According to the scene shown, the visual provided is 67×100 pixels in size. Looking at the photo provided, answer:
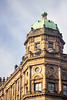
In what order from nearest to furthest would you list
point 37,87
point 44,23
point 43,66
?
point 37,87
point 43,66
point 44,23

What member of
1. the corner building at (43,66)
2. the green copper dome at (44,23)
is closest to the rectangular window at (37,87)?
the corner building at (43,66)

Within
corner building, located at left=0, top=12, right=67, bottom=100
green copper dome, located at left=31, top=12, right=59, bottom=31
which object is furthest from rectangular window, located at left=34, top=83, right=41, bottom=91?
green copper dome, located at left=31, top=12, right=59, bottom=31

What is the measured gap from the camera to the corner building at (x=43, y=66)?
218 feet

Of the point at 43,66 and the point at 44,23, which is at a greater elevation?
the point at 44,23

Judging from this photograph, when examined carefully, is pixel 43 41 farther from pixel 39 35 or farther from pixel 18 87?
pixel 18 87

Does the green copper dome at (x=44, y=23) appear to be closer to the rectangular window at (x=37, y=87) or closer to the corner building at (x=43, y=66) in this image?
the corner building at (x=43, y=66)

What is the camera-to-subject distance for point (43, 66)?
68.0 m

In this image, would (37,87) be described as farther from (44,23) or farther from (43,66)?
(44,23)

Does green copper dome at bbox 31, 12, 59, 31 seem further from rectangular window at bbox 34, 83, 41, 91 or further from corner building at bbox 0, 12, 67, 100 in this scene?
rectangular window at bbox 34, 83, 41, 91

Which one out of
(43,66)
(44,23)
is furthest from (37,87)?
(44,23)

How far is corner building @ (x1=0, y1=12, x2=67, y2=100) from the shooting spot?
6644 cm

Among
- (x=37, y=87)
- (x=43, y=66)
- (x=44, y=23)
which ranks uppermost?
(x=44, y=23)

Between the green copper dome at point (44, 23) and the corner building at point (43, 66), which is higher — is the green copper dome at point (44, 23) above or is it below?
above

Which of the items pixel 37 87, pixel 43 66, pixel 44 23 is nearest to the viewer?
pixel 37 87
